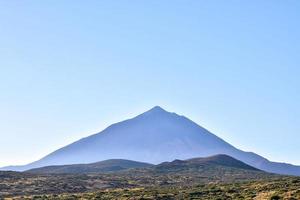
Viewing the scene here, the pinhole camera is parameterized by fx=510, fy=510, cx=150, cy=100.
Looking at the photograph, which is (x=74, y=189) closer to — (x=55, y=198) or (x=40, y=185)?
(x=40, y=185)

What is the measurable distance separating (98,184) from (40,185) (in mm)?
11658

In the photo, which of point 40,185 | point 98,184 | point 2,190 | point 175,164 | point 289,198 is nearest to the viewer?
point 289,198

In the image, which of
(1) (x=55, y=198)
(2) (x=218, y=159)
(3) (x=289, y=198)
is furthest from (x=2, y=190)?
(2) (x=218, y=159)

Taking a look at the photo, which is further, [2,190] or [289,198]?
[2,190]

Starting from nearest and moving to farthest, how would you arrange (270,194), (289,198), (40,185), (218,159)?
(289,198), (270,194), (40,185), (218,159)

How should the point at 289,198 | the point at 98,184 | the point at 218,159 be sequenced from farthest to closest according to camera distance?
1. the point at 218,159
2. the point at 98,184
3. the point at 289,198

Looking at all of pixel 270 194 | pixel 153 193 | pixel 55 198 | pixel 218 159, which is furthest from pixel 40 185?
pixel 218 159

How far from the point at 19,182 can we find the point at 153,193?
37422 mm

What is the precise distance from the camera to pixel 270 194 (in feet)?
169

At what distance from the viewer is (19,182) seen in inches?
3565

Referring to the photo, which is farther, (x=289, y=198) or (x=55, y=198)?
(x=55, y=198)

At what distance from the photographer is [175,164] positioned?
166 m

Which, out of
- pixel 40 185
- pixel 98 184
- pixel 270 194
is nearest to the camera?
pixel 270 194

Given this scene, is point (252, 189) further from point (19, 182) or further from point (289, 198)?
point (19, 182)
